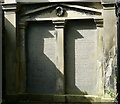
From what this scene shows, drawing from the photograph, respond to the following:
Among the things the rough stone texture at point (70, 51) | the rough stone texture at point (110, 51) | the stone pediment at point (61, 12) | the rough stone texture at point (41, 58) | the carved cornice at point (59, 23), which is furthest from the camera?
the rough stone texture at point (41, 58)

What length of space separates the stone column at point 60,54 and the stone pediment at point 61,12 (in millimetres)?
321

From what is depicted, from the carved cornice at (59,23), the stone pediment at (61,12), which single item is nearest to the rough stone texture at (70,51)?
Answer: the stone pediment at (61,12)

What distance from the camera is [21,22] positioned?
10602mm

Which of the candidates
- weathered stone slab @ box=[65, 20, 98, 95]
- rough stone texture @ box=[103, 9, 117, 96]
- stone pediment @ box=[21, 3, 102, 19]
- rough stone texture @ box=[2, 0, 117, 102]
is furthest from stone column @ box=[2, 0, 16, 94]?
rough stone texture @ box=[103, 9, 117, 96]

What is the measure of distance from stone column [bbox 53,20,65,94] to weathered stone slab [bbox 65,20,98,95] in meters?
0.21

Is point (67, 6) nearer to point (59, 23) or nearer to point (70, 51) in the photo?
point (59, 23)

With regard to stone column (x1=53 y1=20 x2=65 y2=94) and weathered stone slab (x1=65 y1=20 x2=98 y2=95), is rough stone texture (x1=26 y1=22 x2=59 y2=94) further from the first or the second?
weathered stone slab (x1=65 y1=20 x2=98 y2=95)

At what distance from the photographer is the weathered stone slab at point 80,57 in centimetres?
1036

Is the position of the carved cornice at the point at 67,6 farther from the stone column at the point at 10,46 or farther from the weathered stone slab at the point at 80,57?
the stone column at the point at 10,46

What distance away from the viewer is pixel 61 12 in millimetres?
10406

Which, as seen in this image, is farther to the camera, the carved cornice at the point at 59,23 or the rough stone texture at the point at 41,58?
the rough stone texture at the point at 41,58

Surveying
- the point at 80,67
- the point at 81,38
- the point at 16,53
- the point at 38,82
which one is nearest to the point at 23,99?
the point at 38,82

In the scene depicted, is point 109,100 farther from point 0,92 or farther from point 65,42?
point 0,92

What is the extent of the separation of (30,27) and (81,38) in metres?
1.89
